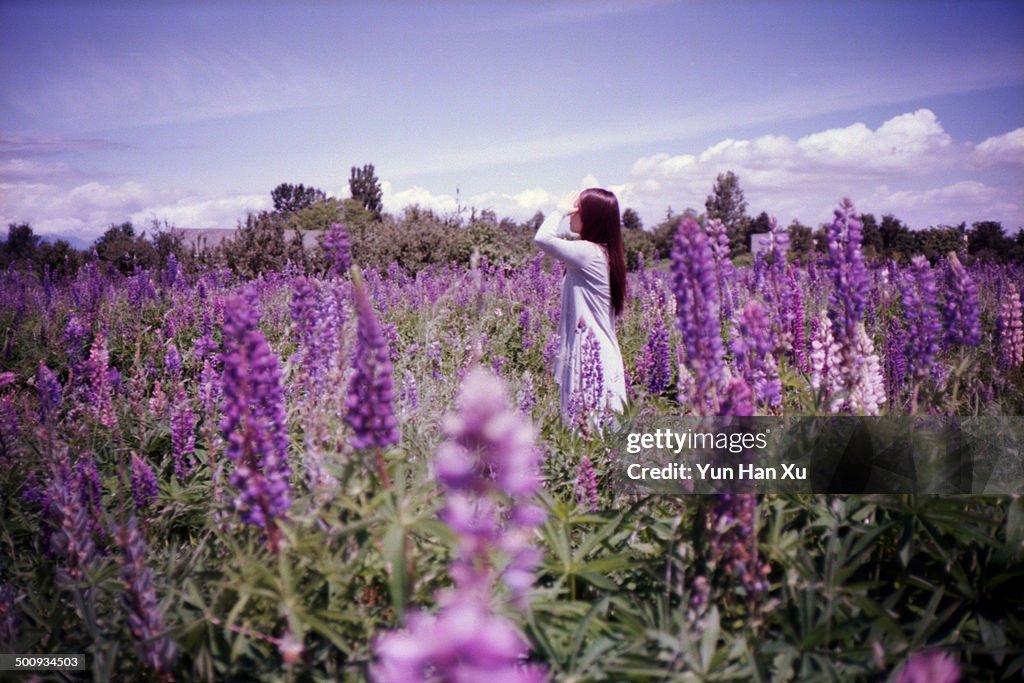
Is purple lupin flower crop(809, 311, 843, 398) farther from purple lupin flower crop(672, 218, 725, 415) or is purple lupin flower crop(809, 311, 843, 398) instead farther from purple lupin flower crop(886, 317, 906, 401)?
purple lupin flower crop(886, 317, 906, 401)

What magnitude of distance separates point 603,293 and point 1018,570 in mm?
4215

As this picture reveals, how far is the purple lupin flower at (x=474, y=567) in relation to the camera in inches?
28.5

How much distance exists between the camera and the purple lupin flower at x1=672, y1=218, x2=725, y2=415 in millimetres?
1661

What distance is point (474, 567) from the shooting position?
958 mm

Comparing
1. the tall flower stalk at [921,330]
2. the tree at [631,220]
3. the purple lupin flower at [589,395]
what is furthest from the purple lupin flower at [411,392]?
the tree at [631,220]

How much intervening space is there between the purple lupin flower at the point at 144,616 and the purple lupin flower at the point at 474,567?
22.5 inches

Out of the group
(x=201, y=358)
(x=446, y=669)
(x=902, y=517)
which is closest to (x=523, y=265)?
(x=201, y=358)

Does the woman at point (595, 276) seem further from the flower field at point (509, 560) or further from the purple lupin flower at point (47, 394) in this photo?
the purple lupin flower at point (47, 394)

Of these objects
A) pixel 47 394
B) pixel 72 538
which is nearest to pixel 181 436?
pixel 47 394

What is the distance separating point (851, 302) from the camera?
212 centimetres

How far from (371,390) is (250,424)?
37cm

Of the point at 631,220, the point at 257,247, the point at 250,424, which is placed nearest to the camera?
the point at 250,424

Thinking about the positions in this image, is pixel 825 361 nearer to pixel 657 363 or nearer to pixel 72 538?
pixel 72 538

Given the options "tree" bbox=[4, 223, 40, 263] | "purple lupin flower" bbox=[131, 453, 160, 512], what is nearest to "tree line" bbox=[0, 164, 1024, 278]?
"tree" bbox=[4, 223, 40, 263]
